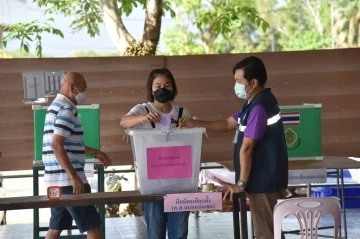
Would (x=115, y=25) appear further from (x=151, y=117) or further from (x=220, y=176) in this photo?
(x=151, y=117)

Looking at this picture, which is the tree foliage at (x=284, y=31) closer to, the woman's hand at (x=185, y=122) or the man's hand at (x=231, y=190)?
the woman's hand at (x=185, y=122)

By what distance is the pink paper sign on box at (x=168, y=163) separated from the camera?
14.8 ft

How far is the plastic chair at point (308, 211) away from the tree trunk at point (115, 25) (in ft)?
16.2

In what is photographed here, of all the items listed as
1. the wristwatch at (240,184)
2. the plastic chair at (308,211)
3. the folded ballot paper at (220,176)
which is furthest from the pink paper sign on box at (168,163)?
the folded ballot paper at (220,176)

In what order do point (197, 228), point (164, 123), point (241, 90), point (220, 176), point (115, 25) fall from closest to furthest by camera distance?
point (241, 90), point (164, 123), point (197, 228), point (115, 25), point (220, 176)

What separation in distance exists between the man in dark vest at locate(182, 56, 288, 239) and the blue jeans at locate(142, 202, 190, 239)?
1.41ft

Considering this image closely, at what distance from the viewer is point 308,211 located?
4.18 meters

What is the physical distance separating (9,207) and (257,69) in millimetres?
1599

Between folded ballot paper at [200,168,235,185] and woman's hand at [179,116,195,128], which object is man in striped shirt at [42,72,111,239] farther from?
folded ballot paper at [200,168,235,185]

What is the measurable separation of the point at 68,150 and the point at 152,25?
12.4 ft

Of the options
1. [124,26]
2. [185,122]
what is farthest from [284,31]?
[185,122]

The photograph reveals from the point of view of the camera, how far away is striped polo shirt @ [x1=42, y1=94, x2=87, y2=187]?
16.4 ft

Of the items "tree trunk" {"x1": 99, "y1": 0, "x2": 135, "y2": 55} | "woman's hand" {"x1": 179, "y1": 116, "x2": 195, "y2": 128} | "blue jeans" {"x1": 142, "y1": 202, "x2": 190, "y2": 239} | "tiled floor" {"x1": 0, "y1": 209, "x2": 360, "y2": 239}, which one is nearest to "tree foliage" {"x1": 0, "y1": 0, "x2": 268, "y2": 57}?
"tree trunk" {"x1": 99, "y1": 0, "x2": 135, "y2": 55}

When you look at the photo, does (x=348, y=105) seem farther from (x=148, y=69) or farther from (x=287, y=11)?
(x=287, y=11)
